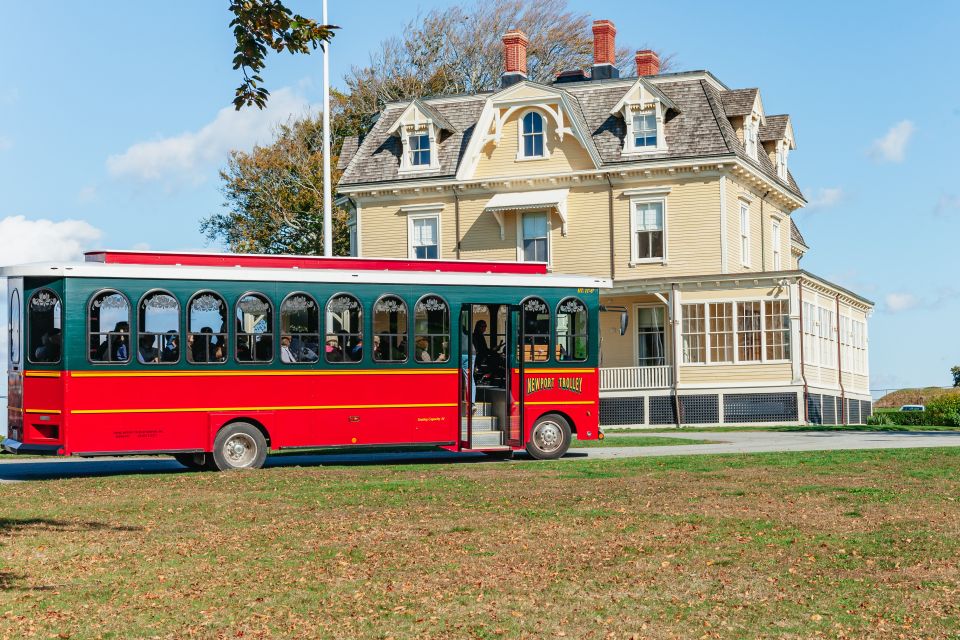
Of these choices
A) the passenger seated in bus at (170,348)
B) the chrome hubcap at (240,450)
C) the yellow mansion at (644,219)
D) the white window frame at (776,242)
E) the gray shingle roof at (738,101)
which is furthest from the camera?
the white window frame at (776,242)

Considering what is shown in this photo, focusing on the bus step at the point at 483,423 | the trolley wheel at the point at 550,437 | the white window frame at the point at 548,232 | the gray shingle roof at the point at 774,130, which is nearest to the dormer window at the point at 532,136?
the white window frame at the point at 548,232

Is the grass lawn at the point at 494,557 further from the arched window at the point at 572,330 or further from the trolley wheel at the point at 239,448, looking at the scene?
the arched window at the point at 572,330

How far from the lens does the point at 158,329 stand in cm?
1966

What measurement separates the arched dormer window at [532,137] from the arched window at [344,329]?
20.7 metres

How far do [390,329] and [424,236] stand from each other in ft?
69.8

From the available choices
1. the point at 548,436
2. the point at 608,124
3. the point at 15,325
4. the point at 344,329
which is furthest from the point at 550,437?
the point at 608,124

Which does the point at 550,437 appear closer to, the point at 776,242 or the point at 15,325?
the point at 15,325

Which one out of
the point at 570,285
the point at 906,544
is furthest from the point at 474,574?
the point at 570,285

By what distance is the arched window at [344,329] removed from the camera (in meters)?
20.9

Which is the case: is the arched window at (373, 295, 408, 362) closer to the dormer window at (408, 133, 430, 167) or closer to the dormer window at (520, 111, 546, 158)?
the dormer window at (520, 111, 546, 158)

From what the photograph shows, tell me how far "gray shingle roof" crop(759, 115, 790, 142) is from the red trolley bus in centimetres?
2340

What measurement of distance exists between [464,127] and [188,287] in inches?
941

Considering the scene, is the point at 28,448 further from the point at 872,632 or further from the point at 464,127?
the point at 464,127

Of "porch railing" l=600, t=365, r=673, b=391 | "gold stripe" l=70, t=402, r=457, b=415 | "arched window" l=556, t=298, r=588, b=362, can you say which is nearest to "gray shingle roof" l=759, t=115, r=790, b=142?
"porch railing" l=600, t=365, r=673, b=391
